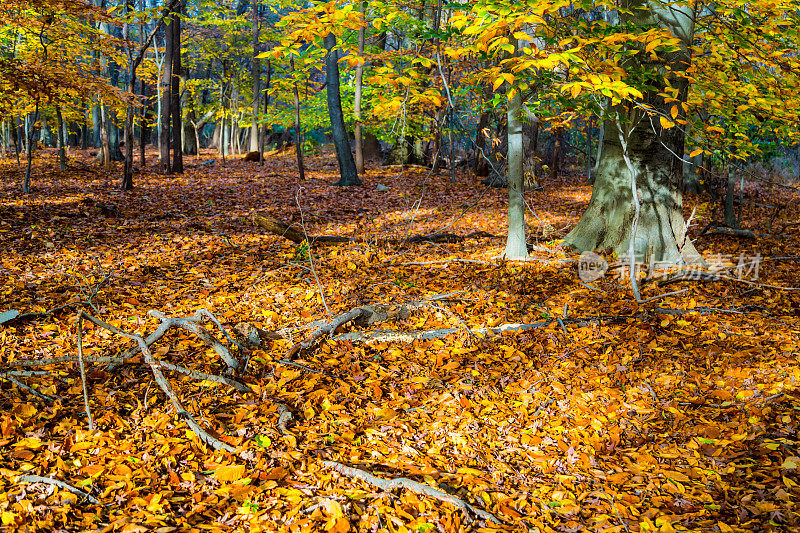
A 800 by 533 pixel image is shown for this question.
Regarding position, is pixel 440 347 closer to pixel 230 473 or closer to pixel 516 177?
pixel 230 473

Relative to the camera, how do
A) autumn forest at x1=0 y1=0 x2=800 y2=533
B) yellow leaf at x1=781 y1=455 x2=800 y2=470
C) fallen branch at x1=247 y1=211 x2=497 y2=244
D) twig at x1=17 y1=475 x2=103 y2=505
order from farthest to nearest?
fallen branch at x1=247 y1=211 x2=497 y2=244 → yellow leaf at x1=781 y1=455 x2=800 y2=470 → autumn forest at x1=0 y1=0 x2=800 y2=533 → twig at x1=17 y1=475 x2=103 y2=505

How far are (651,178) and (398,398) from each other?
424 centimetres

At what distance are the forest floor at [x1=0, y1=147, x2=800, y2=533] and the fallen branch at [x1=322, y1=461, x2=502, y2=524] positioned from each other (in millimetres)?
13

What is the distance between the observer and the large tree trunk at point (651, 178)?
204 inches

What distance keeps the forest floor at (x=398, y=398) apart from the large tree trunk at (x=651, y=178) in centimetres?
63

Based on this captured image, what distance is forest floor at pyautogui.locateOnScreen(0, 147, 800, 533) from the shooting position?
2.18 meters

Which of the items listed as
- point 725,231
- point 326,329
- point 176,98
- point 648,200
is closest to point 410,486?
point 326,329

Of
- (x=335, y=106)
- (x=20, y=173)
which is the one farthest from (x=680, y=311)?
(x=20, y=173)

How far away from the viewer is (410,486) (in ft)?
7.49

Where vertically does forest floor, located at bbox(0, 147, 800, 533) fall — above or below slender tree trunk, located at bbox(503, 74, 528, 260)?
below

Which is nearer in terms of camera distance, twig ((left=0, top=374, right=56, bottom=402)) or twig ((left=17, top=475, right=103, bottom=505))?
twig ((left=17, top=475, right=103, bottom=505))

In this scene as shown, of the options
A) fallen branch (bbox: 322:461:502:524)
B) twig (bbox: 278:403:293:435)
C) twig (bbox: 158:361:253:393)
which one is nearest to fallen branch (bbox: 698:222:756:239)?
fallen branch (bbox: 322:461:502:524)

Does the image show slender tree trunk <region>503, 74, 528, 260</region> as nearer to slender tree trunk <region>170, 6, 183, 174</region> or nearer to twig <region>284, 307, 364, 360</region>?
twig <region>284, 307, 364, 360</region>

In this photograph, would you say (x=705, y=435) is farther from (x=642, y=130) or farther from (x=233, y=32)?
(x=233, y=32)
